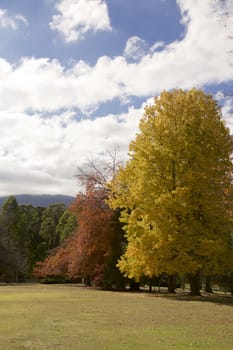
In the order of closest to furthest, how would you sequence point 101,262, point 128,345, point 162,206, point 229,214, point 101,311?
point 128,345 < point 101,311 < point 162,206 < point 229,214 < point 101,262

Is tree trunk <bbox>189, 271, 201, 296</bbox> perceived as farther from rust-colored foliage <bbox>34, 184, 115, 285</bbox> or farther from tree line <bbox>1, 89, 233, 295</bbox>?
rust-colored foliage <bbox>34, 184, 115, 285</bbox>

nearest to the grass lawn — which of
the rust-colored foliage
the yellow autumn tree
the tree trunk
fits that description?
the yellow autumn tree

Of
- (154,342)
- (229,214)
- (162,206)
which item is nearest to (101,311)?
(154,342)

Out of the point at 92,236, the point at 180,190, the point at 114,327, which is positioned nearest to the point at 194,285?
the point at 180,190

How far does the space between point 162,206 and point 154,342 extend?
44.6 feet

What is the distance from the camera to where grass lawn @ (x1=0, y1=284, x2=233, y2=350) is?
10227 mm

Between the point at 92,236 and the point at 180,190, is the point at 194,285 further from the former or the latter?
the point at 92,236

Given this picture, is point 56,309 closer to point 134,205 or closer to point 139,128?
point 134,205

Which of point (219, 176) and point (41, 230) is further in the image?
point (41, 230)

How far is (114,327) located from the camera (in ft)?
41.7

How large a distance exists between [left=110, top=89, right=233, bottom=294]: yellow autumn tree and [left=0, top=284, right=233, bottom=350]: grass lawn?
19.3ft

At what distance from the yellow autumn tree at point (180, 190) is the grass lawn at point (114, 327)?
5.88 metres

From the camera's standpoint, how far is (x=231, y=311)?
17.5m

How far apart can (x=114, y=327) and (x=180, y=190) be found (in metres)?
11.8
